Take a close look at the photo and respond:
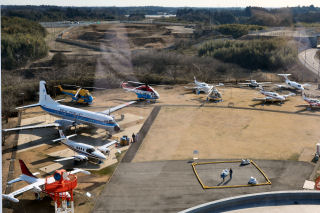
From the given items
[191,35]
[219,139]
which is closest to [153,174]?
[219,139]

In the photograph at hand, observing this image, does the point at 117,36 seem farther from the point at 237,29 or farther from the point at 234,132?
the point at 234,132

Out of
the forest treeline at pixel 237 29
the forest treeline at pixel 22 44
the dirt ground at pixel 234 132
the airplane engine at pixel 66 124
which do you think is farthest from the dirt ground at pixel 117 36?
the airplane engine at pixel 66 124

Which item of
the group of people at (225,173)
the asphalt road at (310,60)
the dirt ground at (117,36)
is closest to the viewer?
the group of people at (225,173)

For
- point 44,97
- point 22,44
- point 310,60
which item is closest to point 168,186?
point 44,97

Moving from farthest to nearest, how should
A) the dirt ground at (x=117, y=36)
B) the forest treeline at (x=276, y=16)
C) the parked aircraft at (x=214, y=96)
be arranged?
the forest treeline at (x=276, y=16) < the dirt ground at (x=117, y=36) < the parked aircraft at (x=214, y=96)

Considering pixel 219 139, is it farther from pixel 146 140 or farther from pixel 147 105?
pixel 147 105

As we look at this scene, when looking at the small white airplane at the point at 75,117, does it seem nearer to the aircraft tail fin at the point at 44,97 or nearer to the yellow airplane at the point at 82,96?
the aircraft tail fin at the point at 44,97
